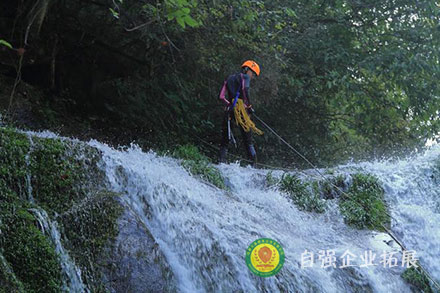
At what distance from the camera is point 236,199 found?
811 centimetres

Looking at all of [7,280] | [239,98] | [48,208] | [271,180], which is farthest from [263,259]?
[239,98]

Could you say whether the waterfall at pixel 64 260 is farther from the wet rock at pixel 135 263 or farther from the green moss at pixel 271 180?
the green moss at pixel 271 180

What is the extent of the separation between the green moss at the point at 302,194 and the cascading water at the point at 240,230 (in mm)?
176

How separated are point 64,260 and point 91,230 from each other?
19.4 inches

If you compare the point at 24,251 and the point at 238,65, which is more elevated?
the point at 238,65

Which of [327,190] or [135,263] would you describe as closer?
[135,263]

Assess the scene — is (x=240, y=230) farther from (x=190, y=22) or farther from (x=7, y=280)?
(x=7, y=280)

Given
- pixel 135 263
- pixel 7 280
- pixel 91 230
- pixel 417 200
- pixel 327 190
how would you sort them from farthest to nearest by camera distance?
pixel 417 200
pixel 327 190
pixel 91 230
pixel 135 263
pixel 7 280

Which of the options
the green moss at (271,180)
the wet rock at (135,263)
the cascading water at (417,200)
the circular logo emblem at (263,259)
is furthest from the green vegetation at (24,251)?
the cascading water at (417,200)

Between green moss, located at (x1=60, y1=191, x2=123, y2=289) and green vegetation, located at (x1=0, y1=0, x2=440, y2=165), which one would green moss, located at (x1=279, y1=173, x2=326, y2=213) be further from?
green moss, located at (x1=60, y1=191, x2=123, y2=289)

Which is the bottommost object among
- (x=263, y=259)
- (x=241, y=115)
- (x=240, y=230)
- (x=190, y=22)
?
(x=241, y=115)

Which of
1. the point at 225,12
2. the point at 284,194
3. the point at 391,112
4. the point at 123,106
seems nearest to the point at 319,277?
the point at 284,194

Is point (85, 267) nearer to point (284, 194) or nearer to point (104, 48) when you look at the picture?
point (284, 194)

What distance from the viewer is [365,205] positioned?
904 cm
